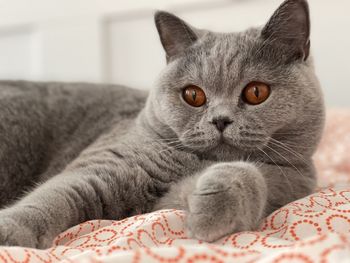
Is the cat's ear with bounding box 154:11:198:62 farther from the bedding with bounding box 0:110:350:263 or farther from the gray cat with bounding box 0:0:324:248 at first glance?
the bedding with bounding box 0:110:350:263

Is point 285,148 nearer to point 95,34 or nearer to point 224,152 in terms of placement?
point 224,152

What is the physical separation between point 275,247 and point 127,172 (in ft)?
1.65

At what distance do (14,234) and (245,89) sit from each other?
2.14 ft

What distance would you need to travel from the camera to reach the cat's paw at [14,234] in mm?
965

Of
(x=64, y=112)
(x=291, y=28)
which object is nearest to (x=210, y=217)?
(x=291, y=28)

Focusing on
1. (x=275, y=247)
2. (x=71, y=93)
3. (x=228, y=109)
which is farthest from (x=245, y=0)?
(x=275, y=247)

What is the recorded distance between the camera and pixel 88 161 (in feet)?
4.35

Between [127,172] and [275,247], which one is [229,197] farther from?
[127,172]

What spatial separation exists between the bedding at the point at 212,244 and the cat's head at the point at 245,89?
0.68 feet

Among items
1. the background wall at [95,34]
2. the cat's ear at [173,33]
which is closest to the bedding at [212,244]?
the cat's ear at [173,33]

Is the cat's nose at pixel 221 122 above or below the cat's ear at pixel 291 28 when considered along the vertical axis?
below

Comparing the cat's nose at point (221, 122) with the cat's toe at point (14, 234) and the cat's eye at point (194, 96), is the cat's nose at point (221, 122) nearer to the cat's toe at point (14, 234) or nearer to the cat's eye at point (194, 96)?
the cat's eye at point (194, 96)

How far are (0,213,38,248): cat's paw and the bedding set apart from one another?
5 cm

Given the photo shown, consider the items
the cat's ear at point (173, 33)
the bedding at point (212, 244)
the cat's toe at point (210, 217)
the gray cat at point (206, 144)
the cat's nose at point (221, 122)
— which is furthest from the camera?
the cat's ear at point (173, 33)
